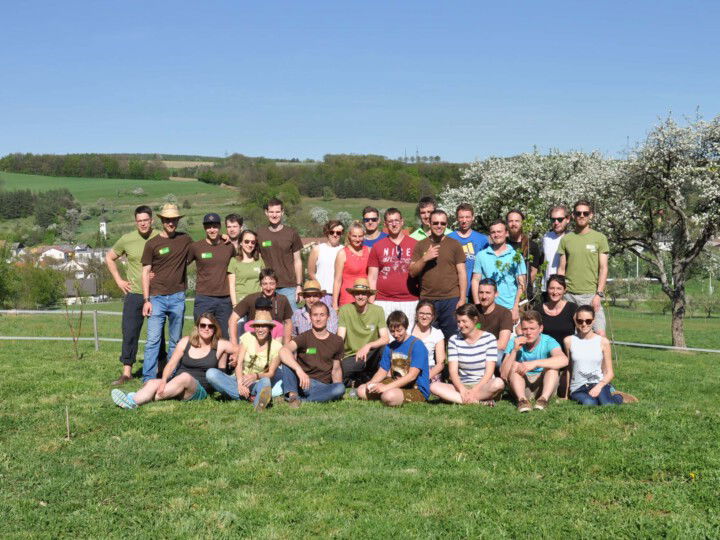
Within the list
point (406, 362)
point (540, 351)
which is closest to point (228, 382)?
point (406, 362)

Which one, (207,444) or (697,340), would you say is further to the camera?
(697,340)

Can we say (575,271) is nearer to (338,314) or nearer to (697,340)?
(338,314)

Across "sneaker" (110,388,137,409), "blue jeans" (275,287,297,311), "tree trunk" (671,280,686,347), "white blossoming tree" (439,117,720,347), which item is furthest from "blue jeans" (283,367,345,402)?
"tree trunk" (671,280,686,347)

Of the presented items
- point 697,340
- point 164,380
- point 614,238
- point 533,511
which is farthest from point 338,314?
point 697,340

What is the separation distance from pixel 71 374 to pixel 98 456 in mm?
4415

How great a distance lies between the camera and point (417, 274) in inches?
332

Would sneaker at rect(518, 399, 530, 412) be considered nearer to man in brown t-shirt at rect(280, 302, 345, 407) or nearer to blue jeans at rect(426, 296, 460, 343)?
blue jeans at rect(426, 296, 460, 343)

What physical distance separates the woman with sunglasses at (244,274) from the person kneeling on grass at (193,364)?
2.52ft

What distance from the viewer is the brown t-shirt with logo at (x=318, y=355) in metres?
7.98

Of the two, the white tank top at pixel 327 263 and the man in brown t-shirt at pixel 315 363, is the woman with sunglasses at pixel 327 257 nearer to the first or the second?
the white tank top at pixel 327 263

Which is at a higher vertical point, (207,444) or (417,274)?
(417,274)

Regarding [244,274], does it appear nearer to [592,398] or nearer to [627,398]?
[592,398]

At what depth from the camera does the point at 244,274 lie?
896 cm

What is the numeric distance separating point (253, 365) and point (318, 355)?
757 millimetres
